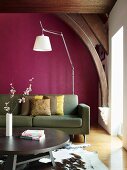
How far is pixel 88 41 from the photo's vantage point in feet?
18.3

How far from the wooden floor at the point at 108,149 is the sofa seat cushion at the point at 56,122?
0.46 meters

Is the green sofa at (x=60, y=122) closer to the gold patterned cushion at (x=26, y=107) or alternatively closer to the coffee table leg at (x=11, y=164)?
the gold patterned cushion at (x=26, y=107)

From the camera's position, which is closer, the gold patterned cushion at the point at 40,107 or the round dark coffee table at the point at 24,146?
the round dark coffee table at the point at 24,146

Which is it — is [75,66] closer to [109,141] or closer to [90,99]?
[90,99]

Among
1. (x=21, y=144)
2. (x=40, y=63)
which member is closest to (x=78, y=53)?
(x=40, y=63)

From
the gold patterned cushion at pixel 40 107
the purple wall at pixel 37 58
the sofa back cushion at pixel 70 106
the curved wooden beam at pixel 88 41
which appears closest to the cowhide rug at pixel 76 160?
the gold patterned cushion at pixel 40 107

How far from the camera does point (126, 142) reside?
13.1 feet

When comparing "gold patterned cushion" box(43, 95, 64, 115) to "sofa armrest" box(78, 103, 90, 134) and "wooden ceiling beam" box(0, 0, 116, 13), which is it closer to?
"sofa armrest" box(78, 103, 90, 134)

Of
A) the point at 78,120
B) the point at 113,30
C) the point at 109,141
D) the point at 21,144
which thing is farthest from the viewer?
the point at 113,30

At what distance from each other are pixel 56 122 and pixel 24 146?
1.75 metres

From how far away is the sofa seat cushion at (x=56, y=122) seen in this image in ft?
14.1

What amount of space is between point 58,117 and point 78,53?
263 cm

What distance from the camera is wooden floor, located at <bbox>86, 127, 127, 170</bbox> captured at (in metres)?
3.24

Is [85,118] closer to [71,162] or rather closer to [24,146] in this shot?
[71,162]
